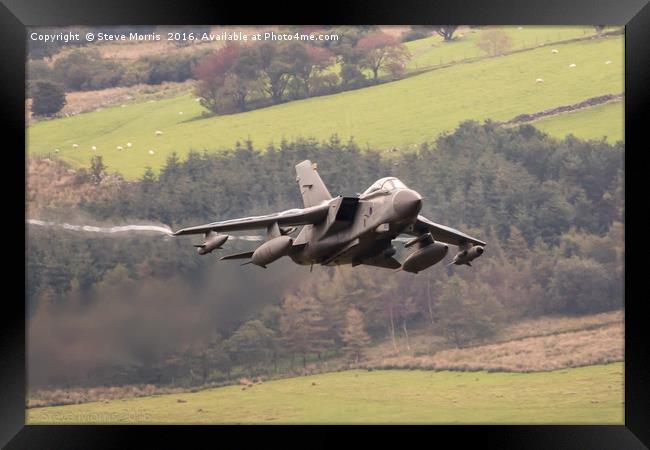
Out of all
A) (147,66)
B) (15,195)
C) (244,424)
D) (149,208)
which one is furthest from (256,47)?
(15,195)

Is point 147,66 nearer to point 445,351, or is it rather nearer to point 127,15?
point 445,351

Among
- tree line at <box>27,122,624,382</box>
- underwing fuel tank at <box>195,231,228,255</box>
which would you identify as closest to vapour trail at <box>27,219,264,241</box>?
tree line at <box>27,122,624,382</box>

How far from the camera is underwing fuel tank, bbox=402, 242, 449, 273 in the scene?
1575 inches

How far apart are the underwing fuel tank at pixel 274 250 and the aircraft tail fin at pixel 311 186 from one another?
14.4 ft

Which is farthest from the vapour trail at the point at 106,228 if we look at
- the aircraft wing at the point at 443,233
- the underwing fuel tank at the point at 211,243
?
the underwing fuel tank at the point at 211,243


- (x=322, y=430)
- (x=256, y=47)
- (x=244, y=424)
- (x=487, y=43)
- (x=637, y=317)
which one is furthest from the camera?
(x=487, y=43)

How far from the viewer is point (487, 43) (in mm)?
80875

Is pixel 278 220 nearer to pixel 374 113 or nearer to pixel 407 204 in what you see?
pixel 407 204

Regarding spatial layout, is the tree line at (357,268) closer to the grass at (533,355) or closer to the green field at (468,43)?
the grass at (533,355)

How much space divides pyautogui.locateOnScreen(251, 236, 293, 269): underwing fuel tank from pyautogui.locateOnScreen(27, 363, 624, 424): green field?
23590 millimetres

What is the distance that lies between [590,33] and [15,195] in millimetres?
49156

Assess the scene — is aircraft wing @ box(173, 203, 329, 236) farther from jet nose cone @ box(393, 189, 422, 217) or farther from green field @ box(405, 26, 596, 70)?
green field @ box(405, 26, 596, 70)

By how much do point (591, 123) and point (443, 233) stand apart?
1424 inches

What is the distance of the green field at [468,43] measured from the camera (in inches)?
3086
